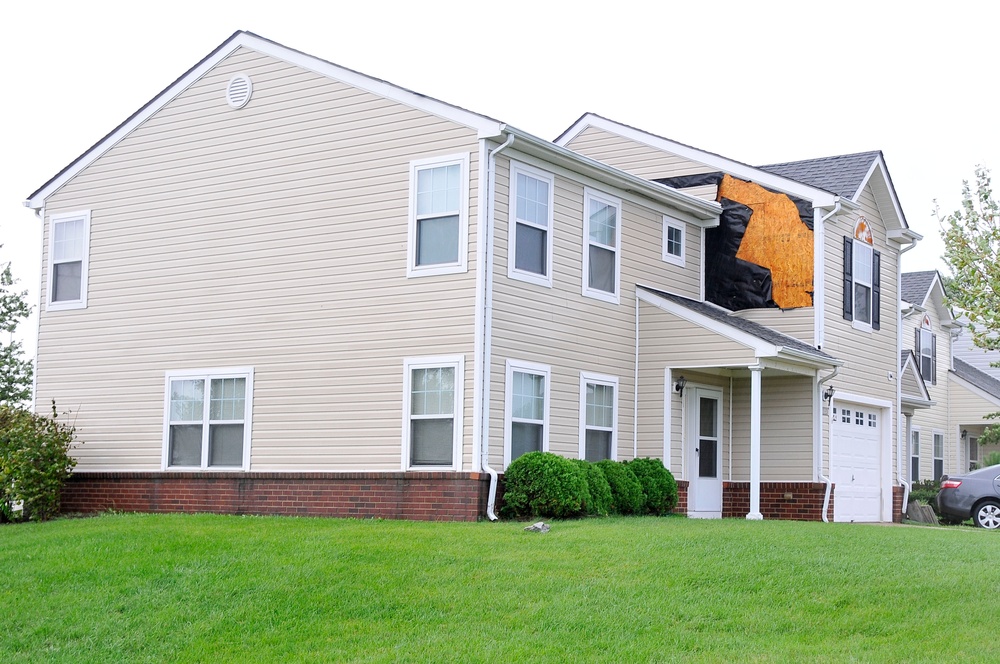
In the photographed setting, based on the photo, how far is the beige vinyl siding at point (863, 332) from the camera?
70.2ft

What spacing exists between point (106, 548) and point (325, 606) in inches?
155

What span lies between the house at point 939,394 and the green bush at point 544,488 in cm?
2047

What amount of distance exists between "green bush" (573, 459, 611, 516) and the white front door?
3626 mm

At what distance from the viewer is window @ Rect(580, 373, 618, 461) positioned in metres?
18.3

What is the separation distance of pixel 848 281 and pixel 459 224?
28.6ft

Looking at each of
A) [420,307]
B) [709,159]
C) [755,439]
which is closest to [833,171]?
[709,159]

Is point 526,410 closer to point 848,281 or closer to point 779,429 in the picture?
point 779,429

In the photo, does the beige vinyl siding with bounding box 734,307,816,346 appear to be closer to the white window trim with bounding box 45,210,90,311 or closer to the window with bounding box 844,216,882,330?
the window with bounding box 844,216,882,330

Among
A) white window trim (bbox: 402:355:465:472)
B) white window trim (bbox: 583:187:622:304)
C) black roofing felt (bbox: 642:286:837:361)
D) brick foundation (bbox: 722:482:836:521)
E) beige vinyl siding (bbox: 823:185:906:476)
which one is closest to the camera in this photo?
white window trim (bbox: 402:355:465:472)

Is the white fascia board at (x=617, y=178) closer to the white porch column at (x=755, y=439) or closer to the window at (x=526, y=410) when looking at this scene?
the window at (x=526, y=410)

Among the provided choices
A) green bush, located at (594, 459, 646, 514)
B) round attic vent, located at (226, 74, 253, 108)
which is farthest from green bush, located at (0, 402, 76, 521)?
green bush, located at (594, 459, 646, 514)

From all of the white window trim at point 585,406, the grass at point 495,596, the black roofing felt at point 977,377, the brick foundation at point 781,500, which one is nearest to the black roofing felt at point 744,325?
the white window trim at point 585,406

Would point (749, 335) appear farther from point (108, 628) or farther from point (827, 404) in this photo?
point (108, 628)

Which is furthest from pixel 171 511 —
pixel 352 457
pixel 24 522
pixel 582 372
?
pixel 582 372
